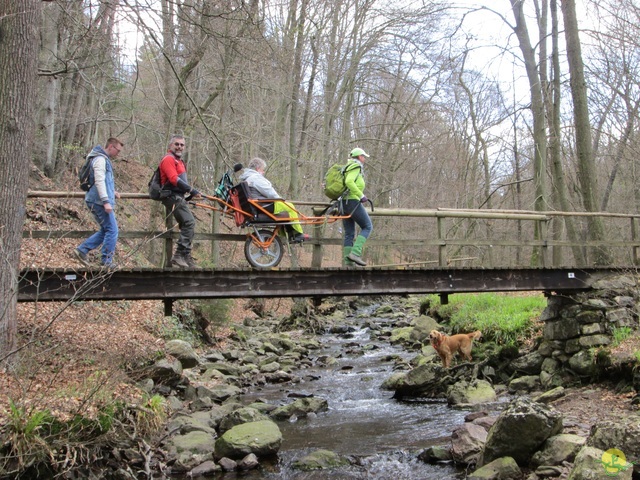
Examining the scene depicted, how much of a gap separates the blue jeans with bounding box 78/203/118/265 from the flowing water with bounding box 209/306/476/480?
10.7ft

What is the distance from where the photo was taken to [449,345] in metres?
10.7

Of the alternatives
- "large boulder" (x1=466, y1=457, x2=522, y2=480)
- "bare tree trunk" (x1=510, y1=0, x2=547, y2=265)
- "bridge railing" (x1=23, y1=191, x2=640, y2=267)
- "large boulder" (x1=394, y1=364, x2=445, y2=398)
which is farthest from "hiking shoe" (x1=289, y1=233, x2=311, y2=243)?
"bare tree trunk" (x1=510, y1=0, x2=547, y2=265)

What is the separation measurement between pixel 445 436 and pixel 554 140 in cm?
1181

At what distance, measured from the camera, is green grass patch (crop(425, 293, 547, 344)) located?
11.5 metres

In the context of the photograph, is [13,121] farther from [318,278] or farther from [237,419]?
[237,419]

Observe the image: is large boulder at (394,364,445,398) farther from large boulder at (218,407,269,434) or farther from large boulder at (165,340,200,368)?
large boulder at (165,340,200,368)

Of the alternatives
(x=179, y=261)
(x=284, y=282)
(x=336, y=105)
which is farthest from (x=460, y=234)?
(x=179, y=261)

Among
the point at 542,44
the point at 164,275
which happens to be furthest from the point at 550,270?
the point at 542,44

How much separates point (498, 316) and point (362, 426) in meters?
5.09

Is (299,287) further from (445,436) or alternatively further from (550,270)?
(550,270)

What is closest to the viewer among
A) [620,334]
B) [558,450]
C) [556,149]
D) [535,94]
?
[558,450]

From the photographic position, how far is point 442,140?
27812 mm

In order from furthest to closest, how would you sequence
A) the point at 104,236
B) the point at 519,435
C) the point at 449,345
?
1. the point at 449,345
2. the point at 104,236
3. the point at 519,435

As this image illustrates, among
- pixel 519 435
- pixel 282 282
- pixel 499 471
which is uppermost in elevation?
pixel 282 282
